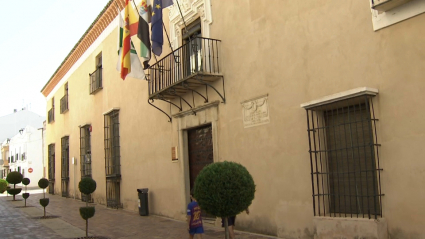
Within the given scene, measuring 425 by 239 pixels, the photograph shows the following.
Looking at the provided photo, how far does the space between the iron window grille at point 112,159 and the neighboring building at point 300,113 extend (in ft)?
8.87

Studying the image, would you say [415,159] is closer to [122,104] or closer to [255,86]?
[255,86]

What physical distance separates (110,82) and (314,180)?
492 inches

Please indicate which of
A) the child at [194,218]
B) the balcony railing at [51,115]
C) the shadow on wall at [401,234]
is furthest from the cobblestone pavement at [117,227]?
the balcony railing at [51,115]

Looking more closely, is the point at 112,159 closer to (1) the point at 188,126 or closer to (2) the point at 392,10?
(1) the point at 188,126

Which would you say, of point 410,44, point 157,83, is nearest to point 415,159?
point 410,44

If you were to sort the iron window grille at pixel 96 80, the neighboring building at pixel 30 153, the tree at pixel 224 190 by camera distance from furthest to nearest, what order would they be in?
the neighboring building at pixel 30 153 < the iron window grille at pixel 96 80 < the tree at pixel 224 190

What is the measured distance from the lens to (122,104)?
54.6 ft

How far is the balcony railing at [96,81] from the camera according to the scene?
64.3 ft

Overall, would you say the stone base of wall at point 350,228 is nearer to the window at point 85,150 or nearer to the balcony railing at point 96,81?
the balcony railing at point 96,81

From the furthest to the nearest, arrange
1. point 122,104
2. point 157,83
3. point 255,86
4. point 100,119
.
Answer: point 100,119 → point 122,104 → point 157,83 → point 255,86

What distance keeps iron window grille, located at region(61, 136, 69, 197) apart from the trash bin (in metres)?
12.7

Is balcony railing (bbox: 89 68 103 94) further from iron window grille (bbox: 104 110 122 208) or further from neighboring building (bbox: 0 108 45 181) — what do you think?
neighboring building (bbox: 0 108 45 181)

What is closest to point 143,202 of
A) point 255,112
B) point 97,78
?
point 255,112

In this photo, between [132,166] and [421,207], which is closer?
[421,207]
